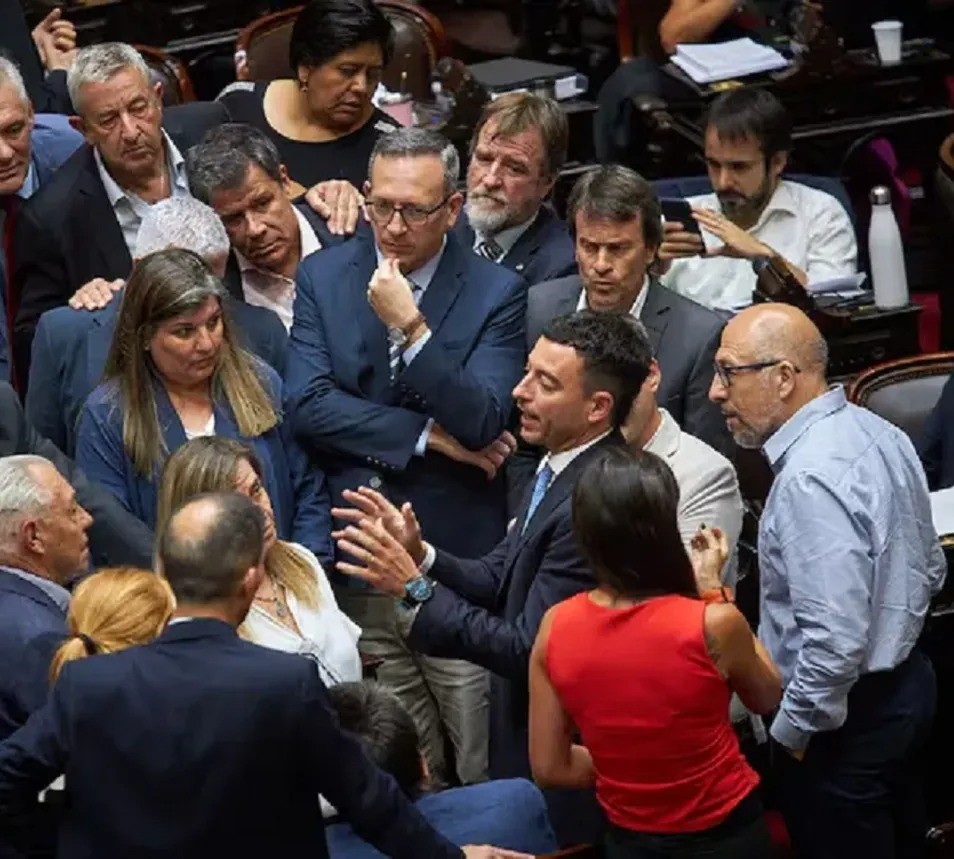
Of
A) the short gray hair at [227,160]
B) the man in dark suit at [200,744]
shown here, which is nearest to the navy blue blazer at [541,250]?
the short gray hair at [227,160]

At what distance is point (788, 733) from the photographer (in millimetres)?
3461

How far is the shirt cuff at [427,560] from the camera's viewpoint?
363 cm

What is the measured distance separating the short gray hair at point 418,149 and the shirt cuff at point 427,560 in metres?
0.76

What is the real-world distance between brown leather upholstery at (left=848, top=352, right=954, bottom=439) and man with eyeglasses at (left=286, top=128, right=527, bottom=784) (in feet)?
2.45

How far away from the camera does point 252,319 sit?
4.17 m

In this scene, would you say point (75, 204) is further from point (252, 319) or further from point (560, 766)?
point (560, 766)

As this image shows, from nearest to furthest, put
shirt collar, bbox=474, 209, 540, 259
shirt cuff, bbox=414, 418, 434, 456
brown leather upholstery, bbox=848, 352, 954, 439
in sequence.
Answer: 1. shirt cuff, bbox=414, 418, 434, 456
2. brown leather upholstery, bbox=848, 352, 954, 439
3. shirt collar, bbox=474, 209, 540, 259

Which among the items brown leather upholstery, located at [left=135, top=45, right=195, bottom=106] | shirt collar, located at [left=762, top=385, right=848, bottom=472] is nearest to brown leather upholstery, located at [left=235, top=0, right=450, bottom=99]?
brown leather upholstery, located at [left=135, top=45, right=195, bottom=106]

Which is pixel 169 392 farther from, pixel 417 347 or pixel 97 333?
pixel 417 347

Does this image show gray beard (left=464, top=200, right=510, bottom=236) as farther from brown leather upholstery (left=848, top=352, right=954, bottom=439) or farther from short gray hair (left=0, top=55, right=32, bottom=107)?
short gray hair (left=0, top=55, right=32, bottom=107)

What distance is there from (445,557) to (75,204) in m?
1.30

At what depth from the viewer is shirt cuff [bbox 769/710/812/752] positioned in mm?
3449

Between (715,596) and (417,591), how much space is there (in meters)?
0.55

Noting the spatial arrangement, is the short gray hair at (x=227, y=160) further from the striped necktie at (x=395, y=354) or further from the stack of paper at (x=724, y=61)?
the stack of paper at (x=724, y=61)
